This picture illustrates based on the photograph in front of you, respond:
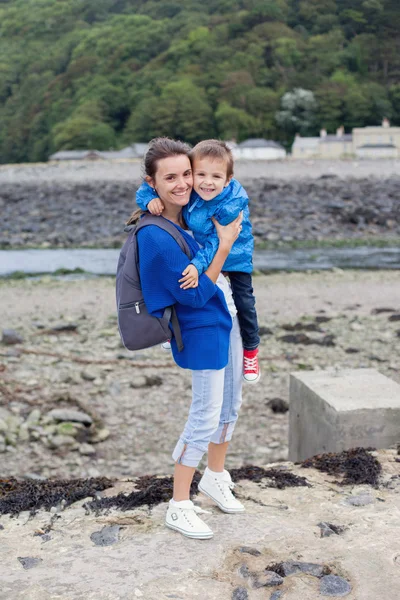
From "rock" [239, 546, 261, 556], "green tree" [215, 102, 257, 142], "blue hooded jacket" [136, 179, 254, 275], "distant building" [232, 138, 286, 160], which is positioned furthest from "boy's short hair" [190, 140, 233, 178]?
"green tree" [215, 102, 257, 142]

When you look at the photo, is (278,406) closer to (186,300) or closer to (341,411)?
(341,411)

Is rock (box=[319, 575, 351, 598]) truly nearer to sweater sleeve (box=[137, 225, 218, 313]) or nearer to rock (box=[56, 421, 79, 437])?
sweater sleeve (box=[137, 225, 218, 313])

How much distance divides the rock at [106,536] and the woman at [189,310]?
0.90ft

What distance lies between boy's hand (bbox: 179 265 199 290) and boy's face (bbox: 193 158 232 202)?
37 centimetres

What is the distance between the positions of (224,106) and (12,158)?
110ft

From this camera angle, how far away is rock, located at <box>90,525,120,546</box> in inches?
133

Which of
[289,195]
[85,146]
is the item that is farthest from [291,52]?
[289,195]

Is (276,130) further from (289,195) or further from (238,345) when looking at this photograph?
(238,345)

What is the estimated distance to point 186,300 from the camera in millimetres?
3082

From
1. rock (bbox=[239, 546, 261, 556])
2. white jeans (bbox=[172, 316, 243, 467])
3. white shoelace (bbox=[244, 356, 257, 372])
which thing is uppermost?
white shoelace (bbox=[244, 356, 257, 372])

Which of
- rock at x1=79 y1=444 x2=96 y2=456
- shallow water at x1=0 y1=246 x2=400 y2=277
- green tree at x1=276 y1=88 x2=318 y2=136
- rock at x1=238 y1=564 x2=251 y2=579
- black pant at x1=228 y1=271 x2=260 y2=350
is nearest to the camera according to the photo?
rock at x1=238 y1=564 x2=251 y2=579

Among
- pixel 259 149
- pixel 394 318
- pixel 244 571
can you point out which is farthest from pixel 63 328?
pixel 259 149

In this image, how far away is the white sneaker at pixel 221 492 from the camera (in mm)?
3695

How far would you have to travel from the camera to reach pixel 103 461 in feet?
21.3
